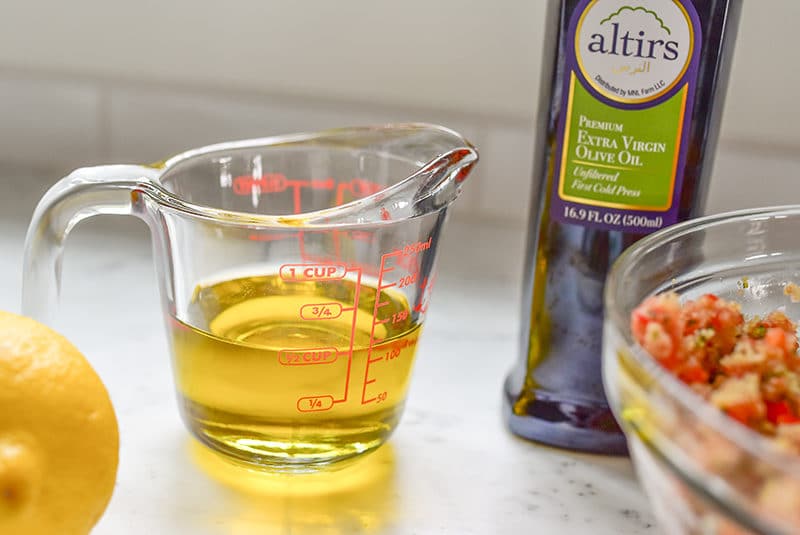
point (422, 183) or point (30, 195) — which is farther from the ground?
point (422, 183)

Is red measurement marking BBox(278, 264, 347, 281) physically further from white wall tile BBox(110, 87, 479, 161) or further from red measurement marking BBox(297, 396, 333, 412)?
white wall tile BBox(110, 87, 479, 161)

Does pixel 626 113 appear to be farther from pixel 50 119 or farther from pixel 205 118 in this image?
pixel 50 119

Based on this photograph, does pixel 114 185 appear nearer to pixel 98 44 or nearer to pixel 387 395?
pixel 387 395

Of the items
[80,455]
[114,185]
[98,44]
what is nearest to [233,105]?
[98,44]

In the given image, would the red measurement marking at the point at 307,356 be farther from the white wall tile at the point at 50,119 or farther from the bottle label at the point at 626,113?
the white wall tile at the point at 50,119

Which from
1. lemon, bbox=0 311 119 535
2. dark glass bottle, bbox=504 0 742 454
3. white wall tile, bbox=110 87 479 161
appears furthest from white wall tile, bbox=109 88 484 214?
lemon, bbox=0 311 119 535

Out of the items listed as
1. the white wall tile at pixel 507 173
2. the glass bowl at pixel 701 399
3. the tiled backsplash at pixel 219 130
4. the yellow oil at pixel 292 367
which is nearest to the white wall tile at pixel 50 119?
the tiled backsplash at pixel 219 130
